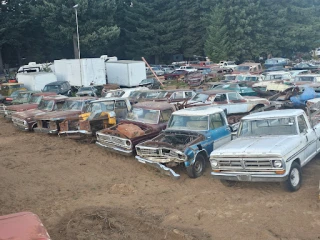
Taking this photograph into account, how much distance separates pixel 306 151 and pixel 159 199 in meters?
3.70

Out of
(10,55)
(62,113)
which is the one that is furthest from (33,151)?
(10,55)

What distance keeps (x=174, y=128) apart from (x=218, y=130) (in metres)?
1.30

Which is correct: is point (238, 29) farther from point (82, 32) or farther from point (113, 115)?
point (113, 115)

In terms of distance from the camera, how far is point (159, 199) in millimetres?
8570

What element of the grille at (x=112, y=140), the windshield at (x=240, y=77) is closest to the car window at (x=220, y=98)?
the grille at (x=112, y=140)

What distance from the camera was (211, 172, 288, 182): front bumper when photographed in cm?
784

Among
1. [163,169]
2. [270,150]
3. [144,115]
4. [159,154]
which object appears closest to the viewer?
[270,150]

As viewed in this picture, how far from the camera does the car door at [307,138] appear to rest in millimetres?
8922

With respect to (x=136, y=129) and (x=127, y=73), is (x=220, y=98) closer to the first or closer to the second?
(x=136, y=129)

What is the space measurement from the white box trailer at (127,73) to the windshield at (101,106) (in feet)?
58.7

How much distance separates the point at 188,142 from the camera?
405 inches

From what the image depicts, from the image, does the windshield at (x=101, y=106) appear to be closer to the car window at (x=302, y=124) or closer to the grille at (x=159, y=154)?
the grille at (x=159, y=154)

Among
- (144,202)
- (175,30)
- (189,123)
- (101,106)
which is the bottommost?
(144,202)

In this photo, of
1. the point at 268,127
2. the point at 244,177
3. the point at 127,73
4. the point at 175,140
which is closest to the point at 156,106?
the point at 175,140
